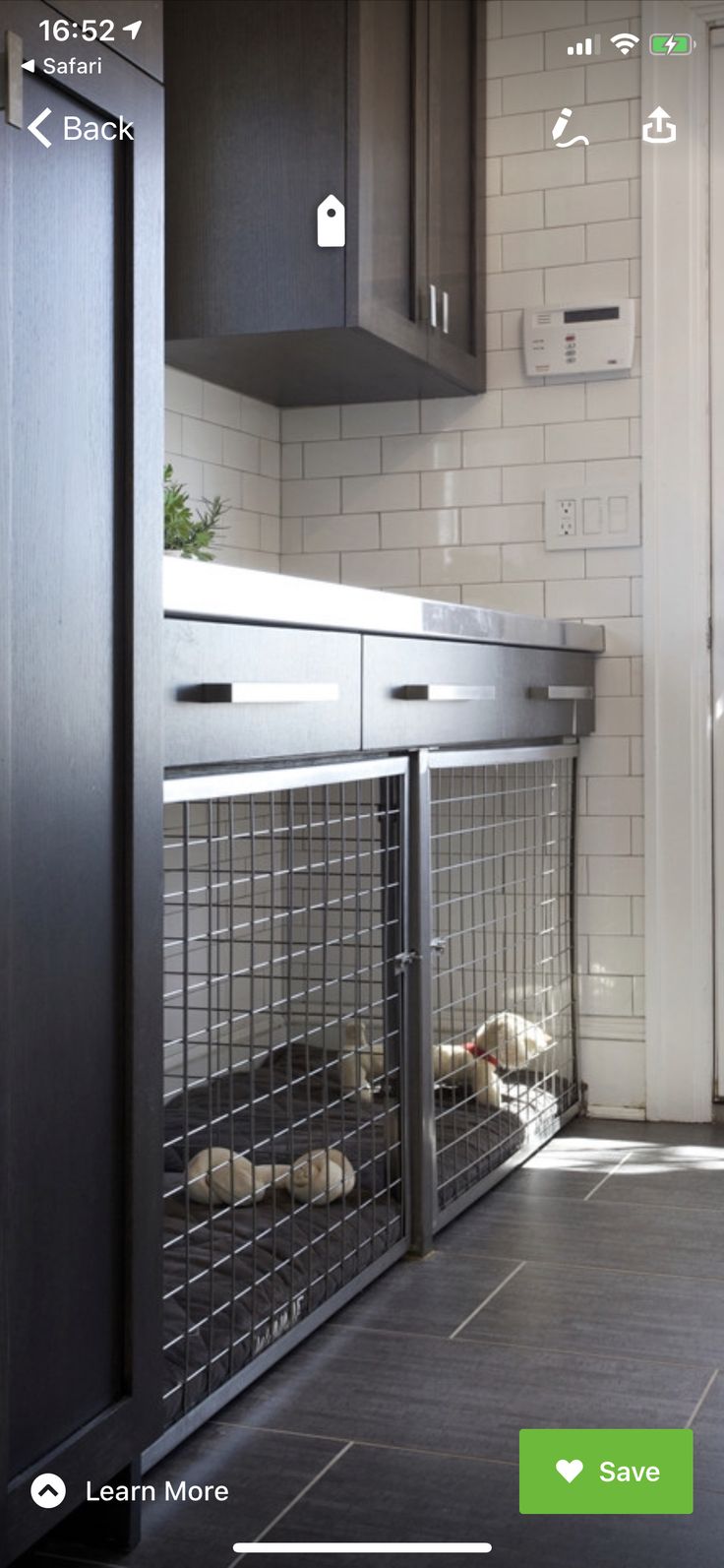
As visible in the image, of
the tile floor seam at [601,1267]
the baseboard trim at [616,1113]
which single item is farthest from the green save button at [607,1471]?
the baseboard trim at [616,1113]

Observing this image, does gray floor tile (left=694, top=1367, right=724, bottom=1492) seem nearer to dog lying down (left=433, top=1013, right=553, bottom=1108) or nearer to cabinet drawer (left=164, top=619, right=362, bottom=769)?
cabinet drawer (left=164, top=619, right=362, bottom=769)

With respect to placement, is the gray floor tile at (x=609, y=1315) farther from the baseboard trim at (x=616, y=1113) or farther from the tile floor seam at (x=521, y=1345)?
the baseboard trim at (x=616, y=1113)

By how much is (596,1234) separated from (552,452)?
5.59ft

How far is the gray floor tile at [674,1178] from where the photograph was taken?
283 centimetres

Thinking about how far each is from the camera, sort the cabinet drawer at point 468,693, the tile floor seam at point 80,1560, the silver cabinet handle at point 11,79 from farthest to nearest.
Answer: the cabinet drawer at point 468,693 → the tile floor seam at point 80,1560 → the silver cabinet handle at point 11,79

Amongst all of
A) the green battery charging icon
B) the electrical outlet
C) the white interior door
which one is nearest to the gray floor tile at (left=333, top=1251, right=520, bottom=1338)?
the white interior door

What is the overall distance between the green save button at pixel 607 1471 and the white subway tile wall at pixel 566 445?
1.69 meters

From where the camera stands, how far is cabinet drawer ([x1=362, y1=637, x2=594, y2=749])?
2.30m

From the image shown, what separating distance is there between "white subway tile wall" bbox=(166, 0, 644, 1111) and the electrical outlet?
5 cm

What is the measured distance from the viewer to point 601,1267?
8.09 ft

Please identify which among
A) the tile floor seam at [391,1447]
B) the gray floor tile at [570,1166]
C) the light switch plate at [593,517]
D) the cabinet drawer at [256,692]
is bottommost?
the gray floor tile at [570,1166]

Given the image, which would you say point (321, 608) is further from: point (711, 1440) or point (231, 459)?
point (231, 459)

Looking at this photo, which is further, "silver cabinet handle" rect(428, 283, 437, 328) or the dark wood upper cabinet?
"silver cabinet handle" rect(428, 283, 437, 328)

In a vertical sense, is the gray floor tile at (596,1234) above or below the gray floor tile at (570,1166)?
above
